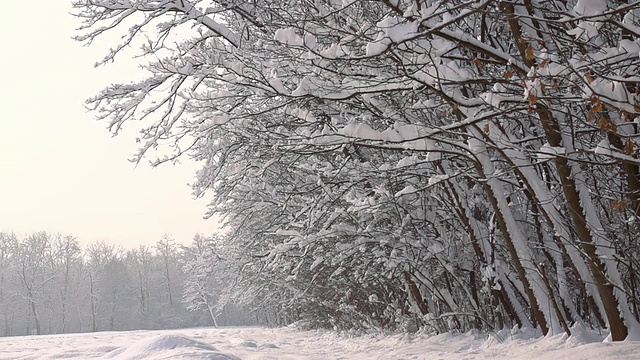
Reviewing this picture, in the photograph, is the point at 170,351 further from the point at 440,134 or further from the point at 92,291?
the point at 92,291

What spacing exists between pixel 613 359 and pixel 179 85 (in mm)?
4482

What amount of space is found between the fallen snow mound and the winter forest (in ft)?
5.49

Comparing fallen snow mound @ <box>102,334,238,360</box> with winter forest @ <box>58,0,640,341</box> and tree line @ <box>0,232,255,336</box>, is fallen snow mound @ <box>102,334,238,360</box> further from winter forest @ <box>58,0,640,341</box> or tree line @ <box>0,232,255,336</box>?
tree line @ <box>0,232,255,336</box>

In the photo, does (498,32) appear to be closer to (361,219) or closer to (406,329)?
(361,219)

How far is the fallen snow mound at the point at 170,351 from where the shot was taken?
5.99 m

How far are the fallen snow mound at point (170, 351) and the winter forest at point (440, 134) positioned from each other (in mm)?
1673

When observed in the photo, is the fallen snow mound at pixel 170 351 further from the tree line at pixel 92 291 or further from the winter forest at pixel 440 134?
the tree line at pixel 92 291

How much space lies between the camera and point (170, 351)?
21.1ft

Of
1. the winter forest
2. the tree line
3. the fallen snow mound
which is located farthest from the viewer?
→ the tree line

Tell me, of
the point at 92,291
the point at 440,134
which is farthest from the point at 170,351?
the point at 92,291

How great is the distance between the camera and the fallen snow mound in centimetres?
599

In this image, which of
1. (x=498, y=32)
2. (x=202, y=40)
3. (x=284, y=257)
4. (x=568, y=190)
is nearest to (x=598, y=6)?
(x=568, y=190)

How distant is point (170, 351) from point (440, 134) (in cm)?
449

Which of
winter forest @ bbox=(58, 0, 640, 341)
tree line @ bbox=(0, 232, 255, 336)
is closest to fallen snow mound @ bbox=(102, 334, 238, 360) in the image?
winter forest @ bbox=(58, 0, 640, 341)
